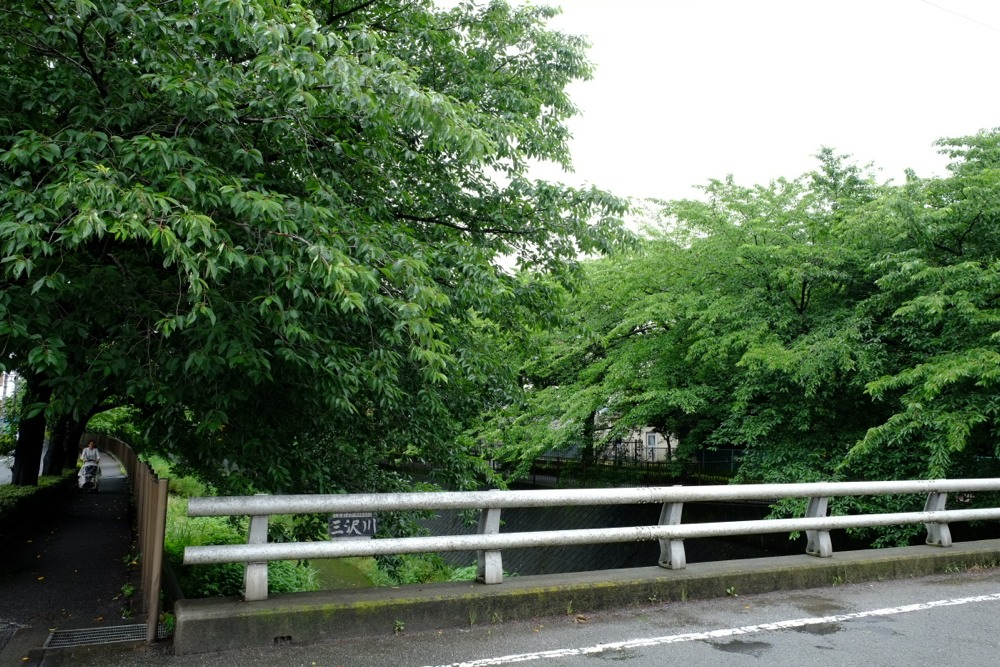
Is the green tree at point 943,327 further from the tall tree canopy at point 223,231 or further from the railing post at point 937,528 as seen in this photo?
the tall tree canopy at point 223,231

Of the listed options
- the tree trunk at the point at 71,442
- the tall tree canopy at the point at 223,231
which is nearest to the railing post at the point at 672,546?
the tall tree canopy at the point at 223,231

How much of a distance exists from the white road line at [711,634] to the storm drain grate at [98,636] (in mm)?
2118

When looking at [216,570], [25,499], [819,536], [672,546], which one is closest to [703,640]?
[672,546]

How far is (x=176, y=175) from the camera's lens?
4.40m

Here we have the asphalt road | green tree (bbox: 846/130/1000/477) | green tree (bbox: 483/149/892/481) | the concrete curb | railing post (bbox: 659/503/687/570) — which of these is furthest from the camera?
green tree (bbox: 483/149/892/481)

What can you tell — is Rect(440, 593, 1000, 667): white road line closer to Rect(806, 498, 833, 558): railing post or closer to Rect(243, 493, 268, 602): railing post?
Rect(806, 498, 833, 558): railing post

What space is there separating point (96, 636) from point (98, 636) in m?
0.01

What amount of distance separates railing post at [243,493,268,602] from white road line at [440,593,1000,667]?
1364 mm

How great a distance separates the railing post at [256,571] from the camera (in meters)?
4.55

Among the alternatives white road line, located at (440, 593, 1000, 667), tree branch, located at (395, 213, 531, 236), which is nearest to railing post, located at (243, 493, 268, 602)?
white road line, located at (440, 593, 1000, 667)

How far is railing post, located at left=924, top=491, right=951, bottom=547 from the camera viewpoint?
24.0 feet

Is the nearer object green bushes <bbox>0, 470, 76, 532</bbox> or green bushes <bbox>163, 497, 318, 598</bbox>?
green bushes <bbox>163, 497, 318, 598</bbox>

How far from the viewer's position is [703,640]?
4688 millimetres

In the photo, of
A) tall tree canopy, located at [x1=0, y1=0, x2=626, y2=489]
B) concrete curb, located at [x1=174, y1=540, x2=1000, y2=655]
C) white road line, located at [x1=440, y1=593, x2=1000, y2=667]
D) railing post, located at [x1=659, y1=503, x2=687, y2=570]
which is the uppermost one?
tall tree canopy, located at [x1=0, y1=0, x2=626, y2=489]
